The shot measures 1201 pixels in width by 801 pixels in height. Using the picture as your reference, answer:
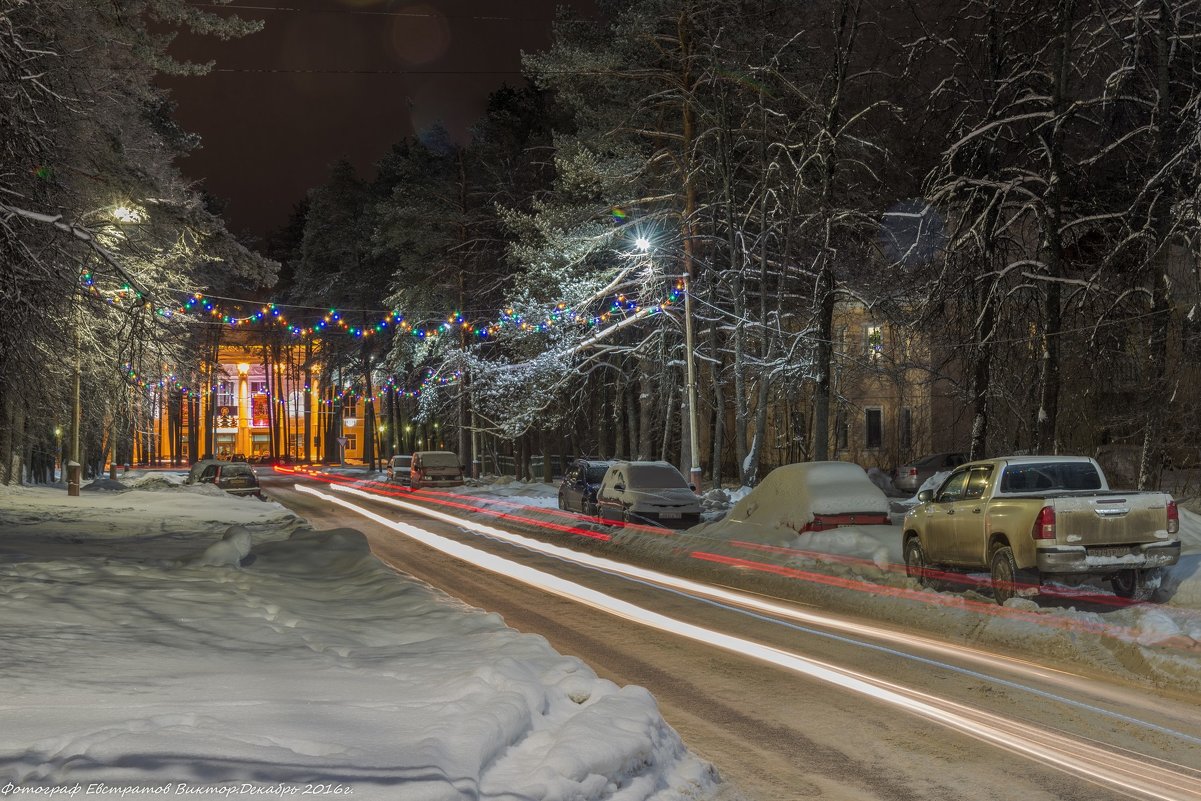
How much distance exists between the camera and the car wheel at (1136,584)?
43.7ft

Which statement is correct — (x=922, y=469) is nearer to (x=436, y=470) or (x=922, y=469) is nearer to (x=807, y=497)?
(x=807, y=497)

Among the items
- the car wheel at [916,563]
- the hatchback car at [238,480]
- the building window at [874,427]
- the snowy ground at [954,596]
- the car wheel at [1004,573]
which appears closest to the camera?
the snowy ground at [954,596]

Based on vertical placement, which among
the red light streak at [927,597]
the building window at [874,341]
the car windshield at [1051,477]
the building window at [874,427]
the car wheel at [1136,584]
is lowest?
the red light streak at [927,597]

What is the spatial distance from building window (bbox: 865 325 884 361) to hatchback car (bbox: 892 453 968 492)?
14.2 ft

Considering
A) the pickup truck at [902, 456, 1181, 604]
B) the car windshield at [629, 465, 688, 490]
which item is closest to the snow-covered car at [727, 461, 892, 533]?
the pickup truck at [902, 456, 1181, 604]

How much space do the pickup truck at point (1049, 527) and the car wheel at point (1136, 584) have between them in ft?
0.04

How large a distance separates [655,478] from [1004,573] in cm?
1534

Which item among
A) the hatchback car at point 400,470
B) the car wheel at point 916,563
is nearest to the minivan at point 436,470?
the hatchback car at point 400,470

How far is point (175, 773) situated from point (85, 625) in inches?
200

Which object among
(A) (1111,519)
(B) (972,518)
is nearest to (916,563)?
(B) (972,518)

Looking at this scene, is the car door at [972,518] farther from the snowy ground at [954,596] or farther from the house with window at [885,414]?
the house with window at [885,414]

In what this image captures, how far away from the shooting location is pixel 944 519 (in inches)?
592

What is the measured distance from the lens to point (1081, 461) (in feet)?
47.1

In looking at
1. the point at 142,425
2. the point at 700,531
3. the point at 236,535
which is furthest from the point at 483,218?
the point at 236,535
